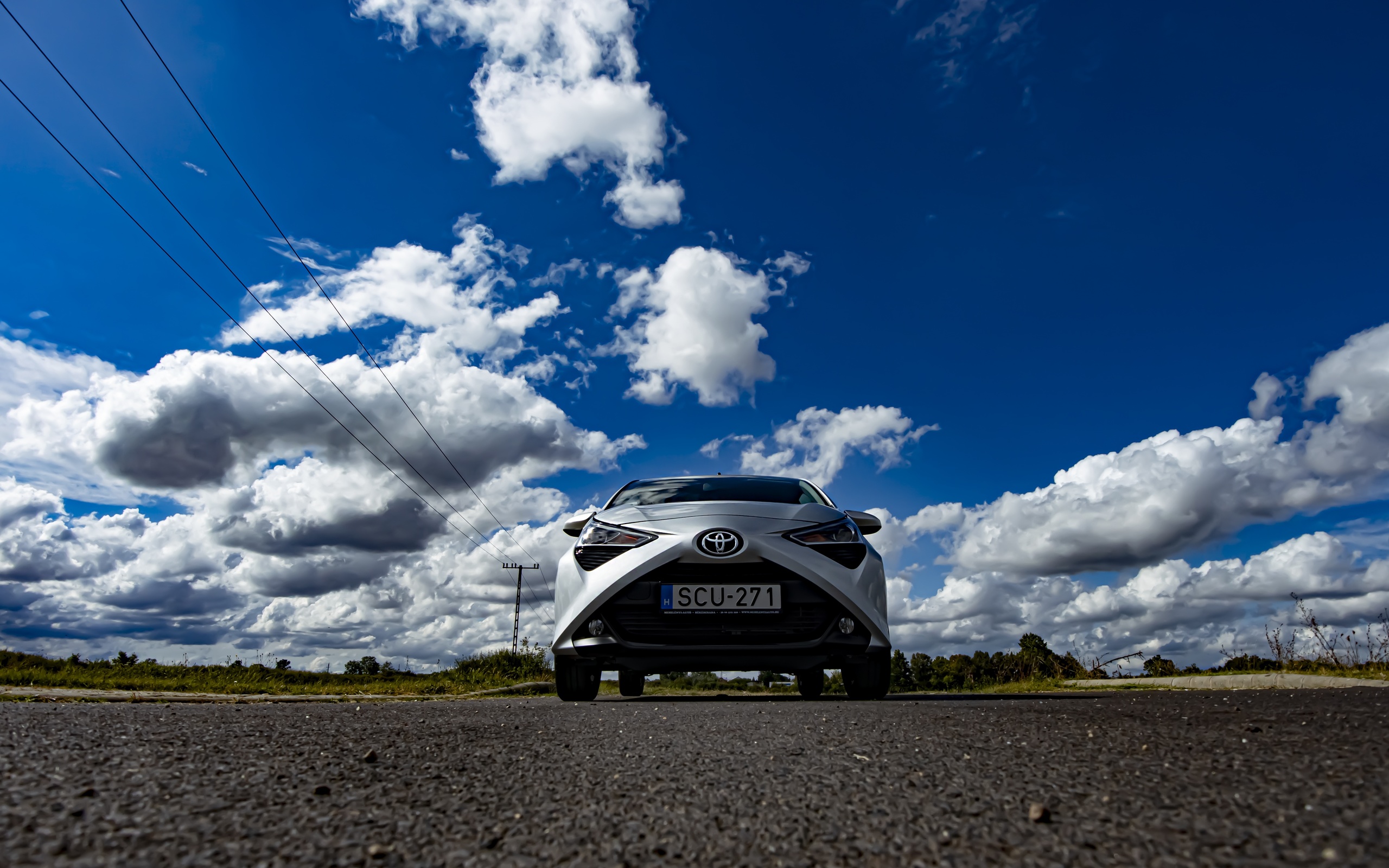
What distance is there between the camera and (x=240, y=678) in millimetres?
12750

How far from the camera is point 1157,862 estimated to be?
1.31 metres

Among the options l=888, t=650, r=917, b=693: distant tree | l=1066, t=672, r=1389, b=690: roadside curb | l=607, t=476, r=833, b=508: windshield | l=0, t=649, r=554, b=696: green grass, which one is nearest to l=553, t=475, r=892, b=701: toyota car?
l=607, t=476, r=833, b=508: windshield

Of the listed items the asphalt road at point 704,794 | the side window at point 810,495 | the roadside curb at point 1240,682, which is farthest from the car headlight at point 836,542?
the roadside curb at point 1240,682

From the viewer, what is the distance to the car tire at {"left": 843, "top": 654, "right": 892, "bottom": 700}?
541 centimetres

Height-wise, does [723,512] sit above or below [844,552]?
→ above

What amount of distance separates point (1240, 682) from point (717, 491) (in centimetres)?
703

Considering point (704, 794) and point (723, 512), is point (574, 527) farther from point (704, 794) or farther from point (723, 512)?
point (704, 794)

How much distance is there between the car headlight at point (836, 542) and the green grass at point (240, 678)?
6.77m

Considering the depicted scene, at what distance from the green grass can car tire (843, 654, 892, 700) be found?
645 cm

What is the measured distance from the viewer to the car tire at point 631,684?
6289 millimetres

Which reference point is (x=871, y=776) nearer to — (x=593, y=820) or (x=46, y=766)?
(x=593, y=820)

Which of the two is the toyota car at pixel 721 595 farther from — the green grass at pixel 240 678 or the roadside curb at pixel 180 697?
the green grass at pixel 240 678

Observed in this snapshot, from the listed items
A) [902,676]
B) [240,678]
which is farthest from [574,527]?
[902,676]

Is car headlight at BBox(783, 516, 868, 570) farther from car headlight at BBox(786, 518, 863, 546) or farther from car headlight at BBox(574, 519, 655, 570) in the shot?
car headlight at BBox(574, 519, 655, 570)
